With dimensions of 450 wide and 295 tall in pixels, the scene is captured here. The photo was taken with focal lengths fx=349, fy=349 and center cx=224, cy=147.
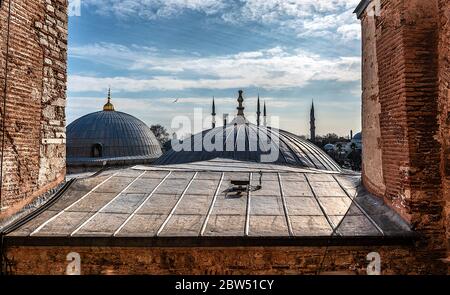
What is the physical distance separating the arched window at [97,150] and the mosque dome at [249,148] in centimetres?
1049

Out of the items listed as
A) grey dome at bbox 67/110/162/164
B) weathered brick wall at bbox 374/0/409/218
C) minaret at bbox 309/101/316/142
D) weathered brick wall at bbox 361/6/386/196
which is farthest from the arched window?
minaret at bbox 309/101/316/142

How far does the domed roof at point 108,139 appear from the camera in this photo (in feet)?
69.6

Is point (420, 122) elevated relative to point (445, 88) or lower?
lower

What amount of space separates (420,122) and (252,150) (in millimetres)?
5886

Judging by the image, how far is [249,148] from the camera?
10492 millimetres

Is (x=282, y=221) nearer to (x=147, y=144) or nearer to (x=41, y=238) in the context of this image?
(x=41, y=238)


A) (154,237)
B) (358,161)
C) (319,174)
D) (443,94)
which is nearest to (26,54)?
(154,237)

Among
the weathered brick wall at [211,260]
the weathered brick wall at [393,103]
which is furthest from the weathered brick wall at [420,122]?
the weathered brick wall at [211,260]

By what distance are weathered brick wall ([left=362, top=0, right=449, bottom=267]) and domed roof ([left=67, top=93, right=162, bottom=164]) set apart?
18.4 metres

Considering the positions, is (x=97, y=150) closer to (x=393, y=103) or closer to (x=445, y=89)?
(x=393, y=103)

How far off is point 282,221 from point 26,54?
15.1 ft

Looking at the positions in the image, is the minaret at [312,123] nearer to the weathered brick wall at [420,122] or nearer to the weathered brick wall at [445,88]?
the weathered brick wall at [420,122]

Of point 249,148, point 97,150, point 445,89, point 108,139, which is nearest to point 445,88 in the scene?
point 445,89

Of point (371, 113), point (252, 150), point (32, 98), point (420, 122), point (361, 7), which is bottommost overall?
point (252, 150)
